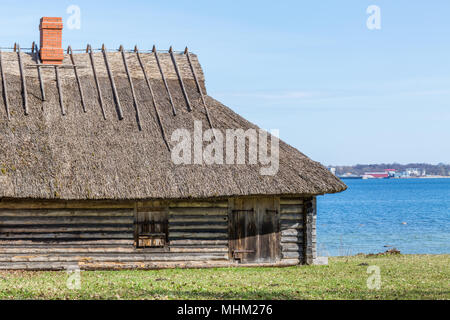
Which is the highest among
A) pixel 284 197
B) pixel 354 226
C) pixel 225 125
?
pixel 225 125

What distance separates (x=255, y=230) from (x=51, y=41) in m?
10.1

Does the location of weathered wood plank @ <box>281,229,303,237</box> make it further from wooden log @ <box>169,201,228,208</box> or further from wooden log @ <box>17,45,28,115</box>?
wooden log @ <box>17,45,28,115</box>

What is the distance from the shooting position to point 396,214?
267ft

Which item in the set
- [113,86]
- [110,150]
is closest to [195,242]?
[110,150]

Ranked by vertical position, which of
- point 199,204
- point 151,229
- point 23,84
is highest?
point 23,84

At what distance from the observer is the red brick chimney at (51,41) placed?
23.2 metres

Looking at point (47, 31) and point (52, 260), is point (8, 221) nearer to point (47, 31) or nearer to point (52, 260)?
point (52, 260)

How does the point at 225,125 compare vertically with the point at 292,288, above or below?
above

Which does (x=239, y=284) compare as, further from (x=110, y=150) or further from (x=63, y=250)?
(x=110, y=150)

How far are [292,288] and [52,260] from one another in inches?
322

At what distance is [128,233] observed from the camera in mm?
19922

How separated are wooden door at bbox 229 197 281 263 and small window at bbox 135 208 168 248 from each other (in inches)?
82.9

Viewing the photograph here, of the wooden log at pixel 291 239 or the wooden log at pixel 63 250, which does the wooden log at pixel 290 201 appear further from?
the wooden log at pixel 63 250
